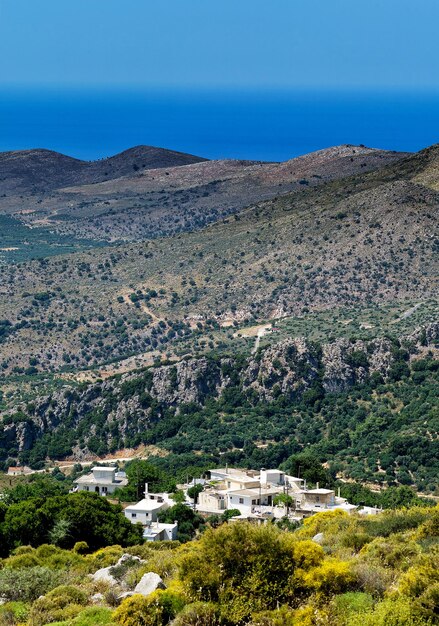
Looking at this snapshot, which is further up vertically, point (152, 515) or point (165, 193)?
point (165, 193)

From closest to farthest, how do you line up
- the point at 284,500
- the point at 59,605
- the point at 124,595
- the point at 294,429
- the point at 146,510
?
the point at 59,605
the point at 124,595
the point at 146,510
the point at 284,500
the point at 294,429

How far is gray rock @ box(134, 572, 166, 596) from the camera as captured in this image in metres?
28.8

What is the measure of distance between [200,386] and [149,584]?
46190mm

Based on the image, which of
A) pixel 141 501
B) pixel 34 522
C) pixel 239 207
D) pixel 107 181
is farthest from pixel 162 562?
pixel 107 181

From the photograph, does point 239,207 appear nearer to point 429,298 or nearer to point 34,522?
point 429,298

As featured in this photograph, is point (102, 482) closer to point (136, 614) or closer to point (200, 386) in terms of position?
point (200, 386)

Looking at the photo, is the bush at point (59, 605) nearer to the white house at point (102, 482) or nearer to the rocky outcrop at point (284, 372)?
the white house at point (102, 482)

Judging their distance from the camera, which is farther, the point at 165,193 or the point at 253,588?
the point at 165,193

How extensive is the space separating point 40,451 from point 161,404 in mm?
7241

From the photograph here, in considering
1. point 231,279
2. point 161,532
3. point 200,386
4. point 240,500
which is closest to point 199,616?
point 161,532

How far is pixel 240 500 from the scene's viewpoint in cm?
4862

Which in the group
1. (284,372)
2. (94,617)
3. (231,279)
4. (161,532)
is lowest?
(161,532)

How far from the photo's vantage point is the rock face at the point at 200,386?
73.0 meters

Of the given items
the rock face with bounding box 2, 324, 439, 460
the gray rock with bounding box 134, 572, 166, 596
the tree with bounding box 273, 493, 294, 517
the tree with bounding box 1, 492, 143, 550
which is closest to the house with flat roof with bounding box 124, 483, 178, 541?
the tree with bounding box 1, 492, 143, 550
